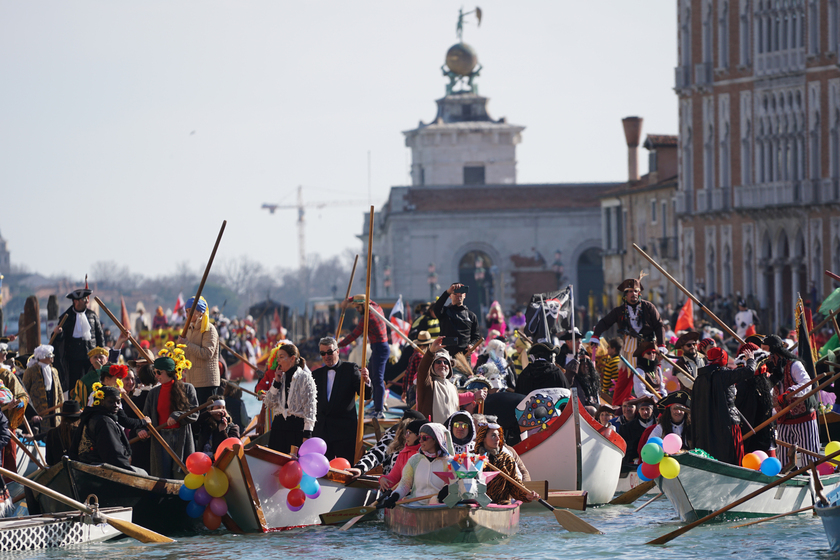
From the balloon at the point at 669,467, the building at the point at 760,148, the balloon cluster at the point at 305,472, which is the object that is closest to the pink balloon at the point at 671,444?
the balloon at the point at 669,467

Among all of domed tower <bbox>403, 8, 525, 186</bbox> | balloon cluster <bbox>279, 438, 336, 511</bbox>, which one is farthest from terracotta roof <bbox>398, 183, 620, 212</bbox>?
balloon cluster <bbox>279, 438, 336, 511</bbox>

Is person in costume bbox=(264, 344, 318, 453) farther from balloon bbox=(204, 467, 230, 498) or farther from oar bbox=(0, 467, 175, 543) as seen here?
oar bbox=(0, 467, 175, 543)

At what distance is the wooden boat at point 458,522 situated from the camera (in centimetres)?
1201

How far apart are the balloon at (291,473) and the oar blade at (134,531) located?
121 centimetres

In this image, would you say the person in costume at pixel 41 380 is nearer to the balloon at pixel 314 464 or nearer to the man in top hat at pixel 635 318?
the balloon at pixel 314 464

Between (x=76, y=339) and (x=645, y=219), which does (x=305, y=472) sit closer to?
(x=76, y=339)

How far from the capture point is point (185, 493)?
13031mm

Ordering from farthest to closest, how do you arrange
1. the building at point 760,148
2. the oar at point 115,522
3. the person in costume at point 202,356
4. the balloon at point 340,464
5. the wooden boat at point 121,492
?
the building at point 760,148 < the person in costume at point 202,356 < the balloon at point 340,464 < the wooden boat at point 121,492 < the oar at point 115,522

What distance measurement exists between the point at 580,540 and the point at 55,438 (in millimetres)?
5089

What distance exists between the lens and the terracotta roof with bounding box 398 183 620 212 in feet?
243

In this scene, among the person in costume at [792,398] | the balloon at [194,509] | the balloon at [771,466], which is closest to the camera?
the balloon at [771,466]

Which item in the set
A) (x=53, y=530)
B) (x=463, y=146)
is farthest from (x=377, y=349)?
(x=463, y=146)

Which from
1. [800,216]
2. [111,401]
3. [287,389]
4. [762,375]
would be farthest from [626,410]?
[800,216]

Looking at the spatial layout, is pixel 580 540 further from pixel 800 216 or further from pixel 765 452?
pixel 800 216
